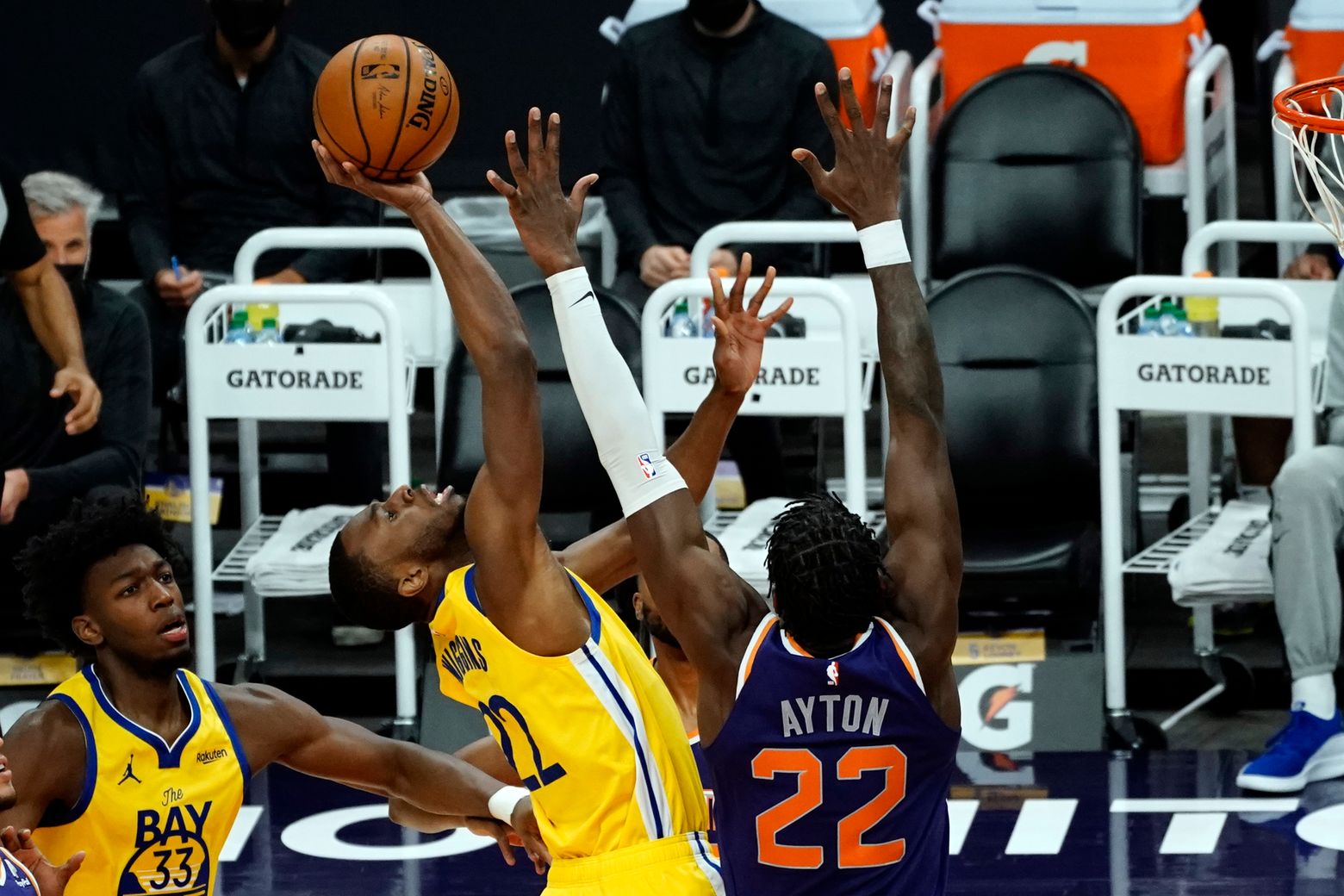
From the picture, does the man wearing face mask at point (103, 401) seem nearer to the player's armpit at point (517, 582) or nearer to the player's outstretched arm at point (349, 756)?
the player's outstretched arm at point (349, 756)

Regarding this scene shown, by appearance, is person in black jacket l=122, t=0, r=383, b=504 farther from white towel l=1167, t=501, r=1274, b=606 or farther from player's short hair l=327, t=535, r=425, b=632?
player's short hair l=327, t=535, r=425, b=632

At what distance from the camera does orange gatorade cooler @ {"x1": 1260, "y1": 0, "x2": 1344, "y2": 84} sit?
7594 millimetres

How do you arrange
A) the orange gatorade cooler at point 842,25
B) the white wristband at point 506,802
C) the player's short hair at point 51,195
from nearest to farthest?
1. the white wristband at point 506,802
2. the player's short hair at point 51,195
3. the orange gatorade cooler at point 842,25

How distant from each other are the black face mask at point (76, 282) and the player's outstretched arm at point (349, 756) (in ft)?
9.48

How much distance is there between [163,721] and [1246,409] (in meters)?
3.42

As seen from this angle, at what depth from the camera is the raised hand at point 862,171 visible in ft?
11.8

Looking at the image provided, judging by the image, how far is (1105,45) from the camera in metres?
7.87

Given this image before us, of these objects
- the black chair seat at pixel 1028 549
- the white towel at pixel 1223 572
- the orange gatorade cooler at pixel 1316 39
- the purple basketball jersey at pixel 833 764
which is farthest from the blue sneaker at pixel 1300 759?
the purple basketball jersey at pixel 833 764

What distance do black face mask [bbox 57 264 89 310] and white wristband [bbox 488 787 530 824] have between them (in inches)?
128

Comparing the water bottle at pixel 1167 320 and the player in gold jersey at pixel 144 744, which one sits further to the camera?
the water bottle at pixel 1167 320

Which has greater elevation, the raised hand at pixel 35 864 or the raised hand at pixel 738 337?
the raised hand at pixel 738 337

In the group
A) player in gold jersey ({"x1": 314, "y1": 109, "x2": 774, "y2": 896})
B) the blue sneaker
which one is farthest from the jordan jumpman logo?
the blue sneaker

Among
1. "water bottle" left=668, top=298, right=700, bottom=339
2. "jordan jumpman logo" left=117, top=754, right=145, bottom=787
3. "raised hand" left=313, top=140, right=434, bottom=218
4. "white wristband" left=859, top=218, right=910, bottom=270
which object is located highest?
"raised hand" left=313, top=140, right=434, bottom=218

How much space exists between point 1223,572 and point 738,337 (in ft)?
9.23
